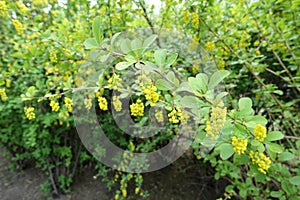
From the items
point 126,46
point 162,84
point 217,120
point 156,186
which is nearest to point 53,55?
point 126,46

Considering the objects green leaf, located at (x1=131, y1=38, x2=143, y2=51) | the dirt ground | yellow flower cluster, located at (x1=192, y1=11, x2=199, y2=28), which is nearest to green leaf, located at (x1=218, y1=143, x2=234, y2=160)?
green leaf, located at (x1=131, y1=38, x2=143, y2=51)

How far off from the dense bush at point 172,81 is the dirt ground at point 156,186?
0.60 feet

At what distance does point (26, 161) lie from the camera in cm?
294

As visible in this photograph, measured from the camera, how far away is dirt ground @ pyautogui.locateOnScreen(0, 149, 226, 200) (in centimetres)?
226

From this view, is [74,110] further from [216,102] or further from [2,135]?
[216,102]

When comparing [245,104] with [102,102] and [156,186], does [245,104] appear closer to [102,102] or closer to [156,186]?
[102,102]

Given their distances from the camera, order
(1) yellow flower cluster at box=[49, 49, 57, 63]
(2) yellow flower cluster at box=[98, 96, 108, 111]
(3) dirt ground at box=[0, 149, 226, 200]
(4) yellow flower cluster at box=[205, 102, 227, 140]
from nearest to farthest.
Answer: (4) yellow flower cluster at box=[205, 102, 227, 140]
(2) yellow flower cluster at box=[98, 96, 108, 111]
(1) yellow flower cluster at box=[49, 49, 57, 63]
(3) dirt ground at box=[0, 149, 226, 200]

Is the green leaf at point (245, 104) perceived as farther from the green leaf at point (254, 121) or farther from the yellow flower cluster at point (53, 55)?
the yellow flower cluster at point (53, 55)

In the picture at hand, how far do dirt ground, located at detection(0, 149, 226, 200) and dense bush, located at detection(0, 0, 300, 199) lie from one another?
0.18m

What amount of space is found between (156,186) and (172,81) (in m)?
1.90

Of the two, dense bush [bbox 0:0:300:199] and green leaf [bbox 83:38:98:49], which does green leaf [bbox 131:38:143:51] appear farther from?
green leaf [bbox 83:38:98:49]

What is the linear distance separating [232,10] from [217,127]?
4.75ft

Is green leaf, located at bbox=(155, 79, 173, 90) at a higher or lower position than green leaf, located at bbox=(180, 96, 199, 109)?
higher

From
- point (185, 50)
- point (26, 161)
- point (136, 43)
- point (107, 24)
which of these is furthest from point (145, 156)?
point (26, 161)
